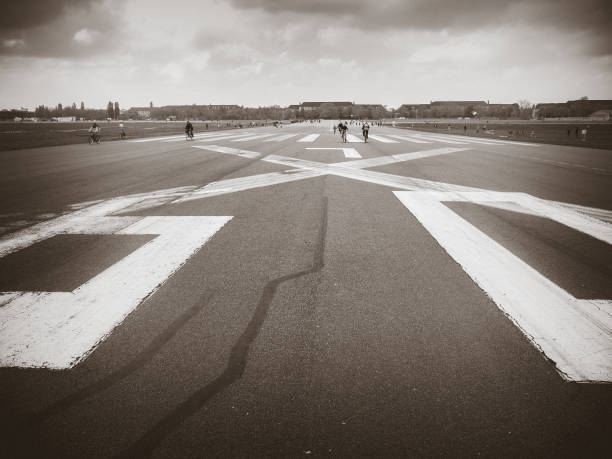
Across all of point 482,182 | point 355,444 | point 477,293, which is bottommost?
point 355,444

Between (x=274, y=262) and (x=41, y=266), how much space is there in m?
2.74

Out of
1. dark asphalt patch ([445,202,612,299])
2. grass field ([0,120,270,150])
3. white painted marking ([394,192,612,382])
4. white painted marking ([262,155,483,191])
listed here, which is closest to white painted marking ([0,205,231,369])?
white painted marking ([394,192,612,382])

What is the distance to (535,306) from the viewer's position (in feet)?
10.7

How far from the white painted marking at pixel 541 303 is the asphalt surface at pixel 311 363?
135 millimetres

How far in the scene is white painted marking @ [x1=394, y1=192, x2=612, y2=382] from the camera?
8.47 feet

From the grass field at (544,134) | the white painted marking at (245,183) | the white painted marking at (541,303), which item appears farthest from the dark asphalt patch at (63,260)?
the grass field at (544,134)

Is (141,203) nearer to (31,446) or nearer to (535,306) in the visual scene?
(31,446)

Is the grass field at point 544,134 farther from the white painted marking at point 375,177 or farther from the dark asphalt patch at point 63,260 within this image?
the dark asphalt patch at point 63,260

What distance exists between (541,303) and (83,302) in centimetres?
429

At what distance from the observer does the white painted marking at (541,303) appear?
258cm

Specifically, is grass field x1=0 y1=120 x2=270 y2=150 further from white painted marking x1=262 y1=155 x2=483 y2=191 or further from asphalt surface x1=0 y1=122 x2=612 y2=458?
asphalt surface x1=0 y1=122 x2=612 y2=458

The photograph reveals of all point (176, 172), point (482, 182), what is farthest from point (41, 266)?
point (482, 182)

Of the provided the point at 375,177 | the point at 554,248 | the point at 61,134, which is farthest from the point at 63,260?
the point at 61,134

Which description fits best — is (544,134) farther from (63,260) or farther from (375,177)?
(63,260)
